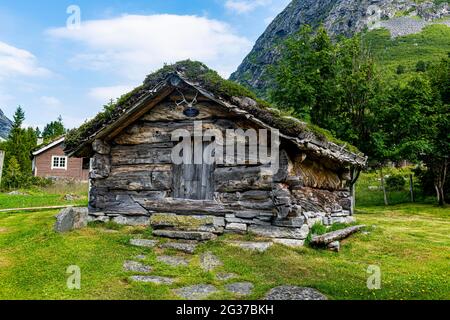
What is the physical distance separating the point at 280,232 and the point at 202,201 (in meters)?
2.25

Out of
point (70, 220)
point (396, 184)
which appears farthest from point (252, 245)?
point (396, 184)

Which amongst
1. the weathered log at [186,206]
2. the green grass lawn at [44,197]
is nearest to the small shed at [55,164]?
the green grass lawn at [44,197]

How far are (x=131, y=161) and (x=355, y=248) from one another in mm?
6496

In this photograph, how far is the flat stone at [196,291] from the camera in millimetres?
6273

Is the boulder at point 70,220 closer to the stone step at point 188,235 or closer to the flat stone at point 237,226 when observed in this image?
the stone step at point 188,235

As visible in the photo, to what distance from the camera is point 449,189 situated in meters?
29.9

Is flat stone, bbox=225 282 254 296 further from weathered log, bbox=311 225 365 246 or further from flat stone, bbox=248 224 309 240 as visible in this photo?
weathered log, bbox=311 225 365 246

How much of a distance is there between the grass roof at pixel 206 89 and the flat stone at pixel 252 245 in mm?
2596

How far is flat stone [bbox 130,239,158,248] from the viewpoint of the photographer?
374 inches

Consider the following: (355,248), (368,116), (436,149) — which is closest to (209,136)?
(355,248)

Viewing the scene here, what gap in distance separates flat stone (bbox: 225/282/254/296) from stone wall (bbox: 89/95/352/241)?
2.93 m
